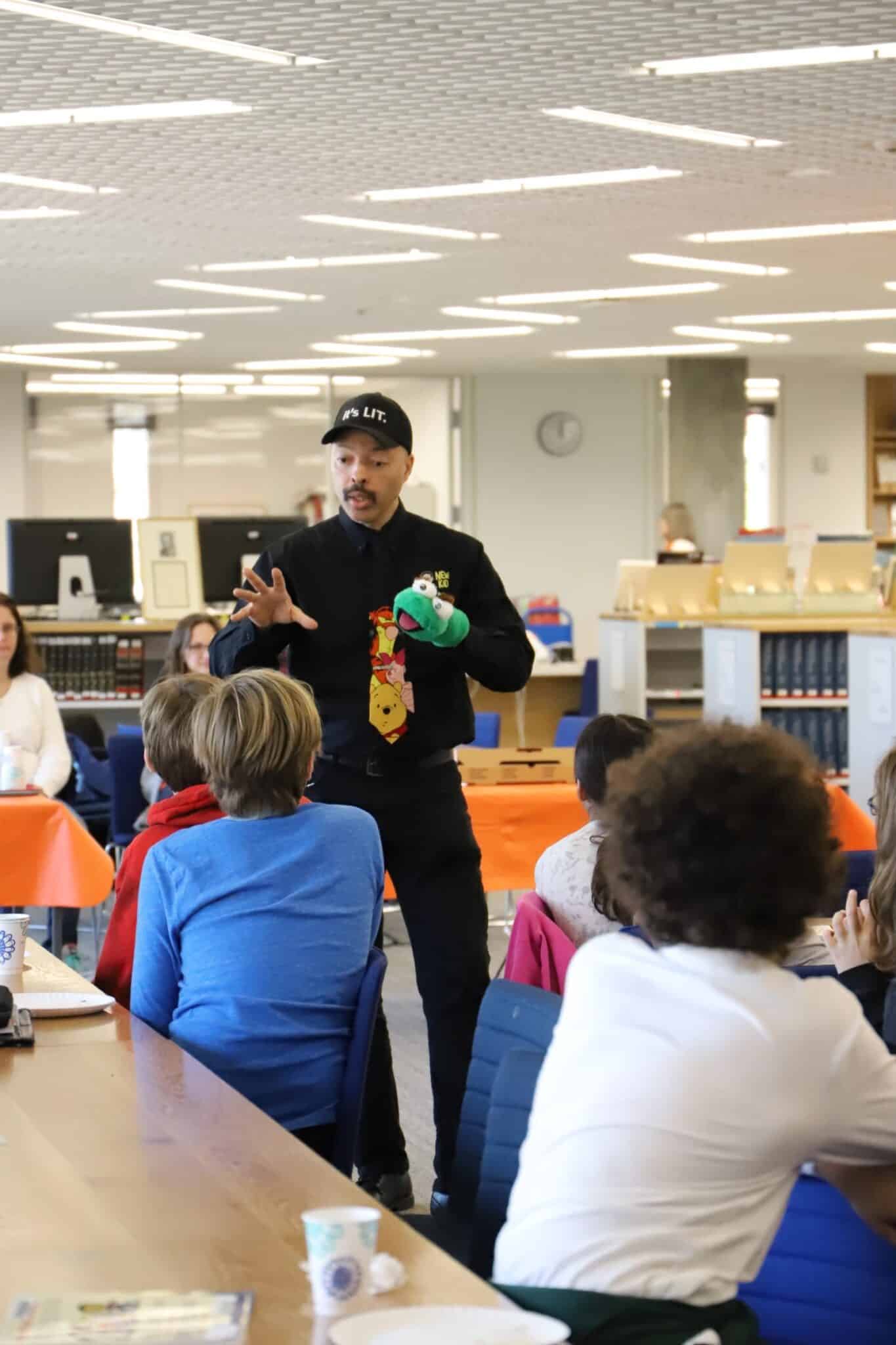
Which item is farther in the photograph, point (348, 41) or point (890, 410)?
point (890, 410)

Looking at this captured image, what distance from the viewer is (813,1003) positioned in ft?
4.90

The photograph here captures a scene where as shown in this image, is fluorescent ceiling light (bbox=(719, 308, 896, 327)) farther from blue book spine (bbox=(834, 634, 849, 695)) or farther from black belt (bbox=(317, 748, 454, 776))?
black belt (bbox=(317, 748, 454, 776))

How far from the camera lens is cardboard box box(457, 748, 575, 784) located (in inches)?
216

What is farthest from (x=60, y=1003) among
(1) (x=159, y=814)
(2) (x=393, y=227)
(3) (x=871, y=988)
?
(2) (x=393, y=227)

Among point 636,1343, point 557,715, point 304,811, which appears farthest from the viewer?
point 557,715

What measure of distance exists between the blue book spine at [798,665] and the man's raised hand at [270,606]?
507 centimetres

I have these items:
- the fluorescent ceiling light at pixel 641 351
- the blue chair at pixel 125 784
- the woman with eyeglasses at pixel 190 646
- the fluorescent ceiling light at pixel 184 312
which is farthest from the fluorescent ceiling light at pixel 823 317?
the blue chair at pixel 125 784

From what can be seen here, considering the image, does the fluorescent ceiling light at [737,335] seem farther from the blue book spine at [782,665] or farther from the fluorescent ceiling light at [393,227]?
the blue book spine at [782,665]

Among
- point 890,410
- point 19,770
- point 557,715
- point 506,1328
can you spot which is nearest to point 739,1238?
point 506,1328

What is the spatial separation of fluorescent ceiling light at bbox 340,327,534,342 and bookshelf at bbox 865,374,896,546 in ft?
17.9

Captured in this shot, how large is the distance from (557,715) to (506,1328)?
390 inches

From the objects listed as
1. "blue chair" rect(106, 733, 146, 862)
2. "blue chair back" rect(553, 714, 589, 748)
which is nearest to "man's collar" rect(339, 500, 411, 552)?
"blue chair" rect(106, 733, 146, 862)

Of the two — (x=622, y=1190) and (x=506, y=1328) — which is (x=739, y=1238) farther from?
(x=506, y=1328)

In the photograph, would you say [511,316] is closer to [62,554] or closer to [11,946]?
[62,554]
